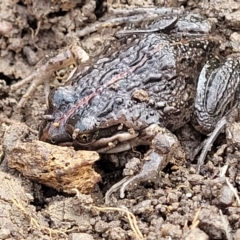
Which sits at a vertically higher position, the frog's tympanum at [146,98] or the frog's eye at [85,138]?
the frog's tympanum at [146,98]

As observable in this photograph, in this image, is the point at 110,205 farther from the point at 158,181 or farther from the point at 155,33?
the point at 155,33

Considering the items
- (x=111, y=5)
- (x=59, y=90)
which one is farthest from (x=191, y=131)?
(x=111, y=5)

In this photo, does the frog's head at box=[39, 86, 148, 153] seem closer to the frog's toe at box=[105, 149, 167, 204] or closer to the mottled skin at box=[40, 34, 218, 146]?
the mottled skin at box=[40, 34, 218, 146]

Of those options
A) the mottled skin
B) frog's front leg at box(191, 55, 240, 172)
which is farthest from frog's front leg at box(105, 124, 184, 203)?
frog's front leg at box(191, 55, 240, 172)

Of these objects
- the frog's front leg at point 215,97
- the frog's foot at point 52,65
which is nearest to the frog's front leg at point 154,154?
the frog's front leg at point 215,97

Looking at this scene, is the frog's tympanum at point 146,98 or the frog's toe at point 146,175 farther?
the frog's tympanum at point 146,98

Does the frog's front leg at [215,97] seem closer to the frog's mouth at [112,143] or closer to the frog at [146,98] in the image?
the frog at [146,98]
